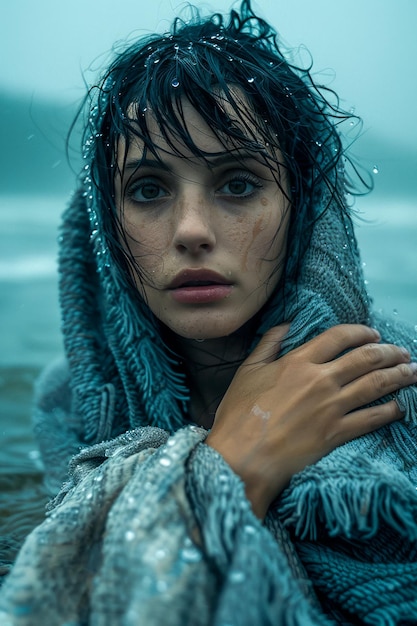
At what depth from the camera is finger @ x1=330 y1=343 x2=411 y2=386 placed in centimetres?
115

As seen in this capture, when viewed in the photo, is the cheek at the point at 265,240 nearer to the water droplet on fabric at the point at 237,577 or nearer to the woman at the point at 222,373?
the woman at the point at 222,373

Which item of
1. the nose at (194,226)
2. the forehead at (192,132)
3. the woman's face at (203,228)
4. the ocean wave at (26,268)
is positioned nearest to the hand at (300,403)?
the woman's face at (203,228)

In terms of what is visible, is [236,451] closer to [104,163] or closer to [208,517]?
[208,517]

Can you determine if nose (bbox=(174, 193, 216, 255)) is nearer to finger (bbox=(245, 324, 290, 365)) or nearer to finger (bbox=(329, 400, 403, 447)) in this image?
finger (bbox=(245, 324, 290, 365))

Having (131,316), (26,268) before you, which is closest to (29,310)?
(26,268)

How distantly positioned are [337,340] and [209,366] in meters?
0.32

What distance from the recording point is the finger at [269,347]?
123 centimetres

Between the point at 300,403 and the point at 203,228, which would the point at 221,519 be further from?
the point at 203,228

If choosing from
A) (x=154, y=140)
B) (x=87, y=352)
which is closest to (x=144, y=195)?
(x=154, y=140)

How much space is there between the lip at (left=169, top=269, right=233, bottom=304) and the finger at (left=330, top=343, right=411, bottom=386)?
23 centimetres

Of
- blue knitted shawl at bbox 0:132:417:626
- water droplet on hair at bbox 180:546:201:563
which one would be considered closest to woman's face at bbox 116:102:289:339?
blue knitted shawl at bbox 0:132:417:626

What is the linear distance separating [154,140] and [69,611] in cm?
77

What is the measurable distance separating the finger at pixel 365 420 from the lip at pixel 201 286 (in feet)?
1.00

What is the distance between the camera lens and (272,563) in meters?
0.78
